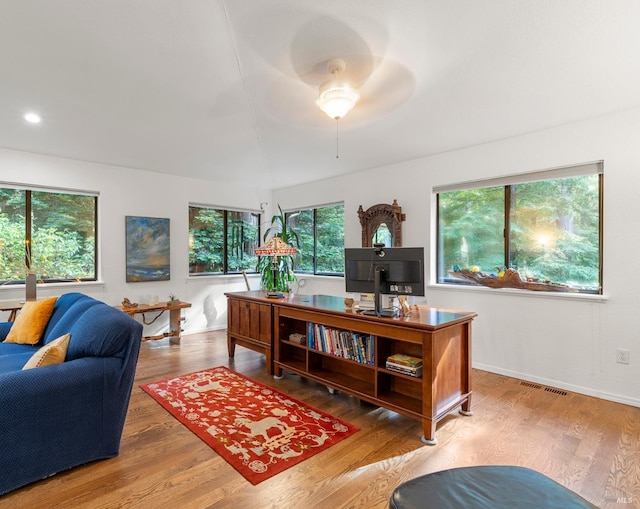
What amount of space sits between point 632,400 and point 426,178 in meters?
2.77

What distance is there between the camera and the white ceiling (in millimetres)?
2246

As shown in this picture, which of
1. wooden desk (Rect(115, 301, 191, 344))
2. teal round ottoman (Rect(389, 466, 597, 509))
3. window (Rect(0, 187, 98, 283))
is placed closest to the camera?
teal round ottoman (Rect(389, 466, 597, 509))

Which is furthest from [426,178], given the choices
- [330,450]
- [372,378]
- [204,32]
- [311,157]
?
[330,450]

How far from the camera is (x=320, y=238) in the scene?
5.64 m

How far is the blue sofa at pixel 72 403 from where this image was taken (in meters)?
1.76

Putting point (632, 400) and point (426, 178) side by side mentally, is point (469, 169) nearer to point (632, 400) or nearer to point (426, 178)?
point (426, 178)

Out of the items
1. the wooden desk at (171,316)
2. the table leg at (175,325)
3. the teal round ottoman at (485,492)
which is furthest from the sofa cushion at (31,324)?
the teal round ottoman at (485,492)

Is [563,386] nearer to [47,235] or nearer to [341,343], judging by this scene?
[341,343]

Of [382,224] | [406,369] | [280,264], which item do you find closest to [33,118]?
[280,264]

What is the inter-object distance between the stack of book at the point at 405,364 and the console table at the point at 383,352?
0.03 m

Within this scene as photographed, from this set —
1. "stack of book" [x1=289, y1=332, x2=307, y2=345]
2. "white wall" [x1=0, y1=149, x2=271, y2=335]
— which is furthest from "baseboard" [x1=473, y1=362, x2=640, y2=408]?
"white wall" [x1=0, y1=149, x2=271, y2=335]

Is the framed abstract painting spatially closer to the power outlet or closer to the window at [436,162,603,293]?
the window at [436,162,603,293]

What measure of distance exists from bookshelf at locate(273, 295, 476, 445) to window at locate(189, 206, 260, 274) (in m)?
2.60

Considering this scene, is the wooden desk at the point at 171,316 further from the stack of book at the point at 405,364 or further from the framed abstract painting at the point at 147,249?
the stack of book at the point at 405,364
